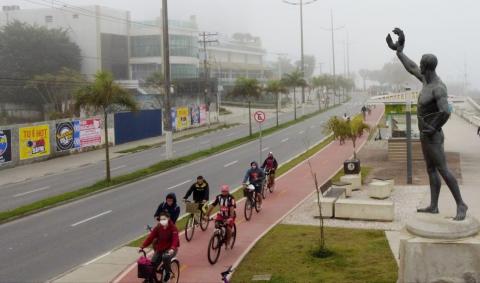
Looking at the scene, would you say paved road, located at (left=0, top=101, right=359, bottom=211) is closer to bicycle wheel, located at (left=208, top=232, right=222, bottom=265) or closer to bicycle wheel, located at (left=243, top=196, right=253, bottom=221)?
bicycle wheel, located at (left=243, top=196, right=253, bottom=221)

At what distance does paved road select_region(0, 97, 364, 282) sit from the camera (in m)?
14.2

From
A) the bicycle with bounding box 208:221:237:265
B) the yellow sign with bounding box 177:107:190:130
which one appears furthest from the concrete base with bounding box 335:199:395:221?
the yellow sign with bounding box 177:107:190:130

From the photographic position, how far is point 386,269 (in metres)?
12.0

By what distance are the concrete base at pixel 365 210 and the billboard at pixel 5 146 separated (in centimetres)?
2208

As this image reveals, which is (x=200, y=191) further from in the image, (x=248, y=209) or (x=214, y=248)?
(x=214, y=248)

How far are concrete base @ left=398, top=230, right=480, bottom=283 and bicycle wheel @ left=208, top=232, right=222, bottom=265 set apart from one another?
197 inches

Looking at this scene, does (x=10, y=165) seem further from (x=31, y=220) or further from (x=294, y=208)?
(x=294, y=208)

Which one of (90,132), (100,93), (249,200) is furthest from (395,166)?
(90,132)

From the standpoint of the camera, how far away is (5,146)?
108ft

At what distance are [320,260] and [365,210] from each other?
495cm

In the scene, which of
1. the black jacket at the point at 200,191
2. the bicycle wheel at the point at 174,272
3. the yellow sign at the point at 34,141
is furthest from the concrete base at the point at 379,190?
the yellow sign at the point at 34,141

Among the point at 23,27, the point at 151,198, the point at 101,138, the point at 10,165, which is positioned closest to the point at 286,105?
the point at 23,27

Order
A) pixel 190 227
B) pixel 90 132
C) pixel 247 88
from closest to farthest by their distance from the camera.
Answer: pixel 190 227
pixel 90 132
pixel 247 88

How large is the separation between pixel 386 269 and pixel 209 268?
3910 millimetres
